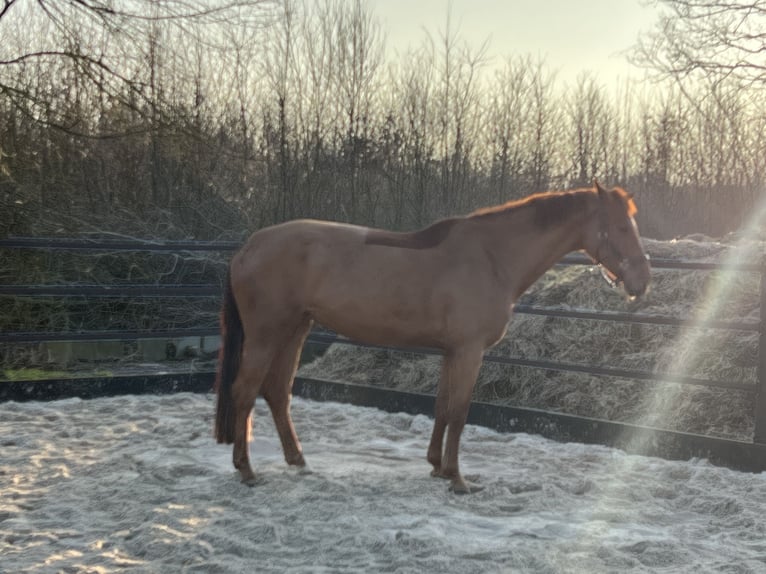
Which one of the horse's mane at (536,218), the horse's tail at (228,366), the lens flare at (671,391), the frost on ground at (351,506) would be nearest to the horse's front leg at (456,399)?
the frost on ground at (351,506)

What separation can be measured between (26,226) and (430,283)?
18.4ft

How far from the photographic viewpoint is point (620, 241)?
13.4ft

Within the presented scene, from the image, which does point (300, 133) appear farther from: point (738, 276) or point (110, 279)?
point (738, 276)

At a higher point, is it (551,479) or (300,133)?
(300,133)

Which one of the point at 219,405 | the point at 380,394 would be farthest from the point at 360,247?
the point at 380,394

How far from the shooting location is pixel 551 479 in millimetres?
4035

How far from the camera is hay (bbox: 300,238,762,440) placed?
5590 mm

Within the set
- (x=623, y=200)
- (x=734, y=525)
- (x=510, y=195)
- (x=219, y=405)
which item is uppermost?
(x=510, y=195)

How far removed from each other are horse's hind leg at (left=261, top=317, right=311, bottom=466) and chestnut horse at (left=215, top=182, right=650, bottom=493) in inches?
6.5

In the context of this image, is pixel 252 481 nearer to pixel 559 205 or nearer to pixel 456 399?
pixel 456 399

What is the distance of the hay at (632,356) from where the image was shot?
18.3ft

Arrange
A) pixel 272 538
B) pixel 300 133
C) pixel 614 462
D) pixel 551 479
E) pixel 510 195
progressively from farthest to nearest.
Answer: pixel 510 195
pixel 300 133
pixel 614 462
pixel 551 479
pixel 272 538

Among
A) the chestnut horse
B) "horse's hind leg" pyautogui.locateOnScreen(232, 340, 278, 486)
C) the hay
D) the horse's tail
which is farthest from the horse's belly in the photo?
the hay

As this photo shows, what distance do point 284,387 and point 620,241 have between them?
2249mm
